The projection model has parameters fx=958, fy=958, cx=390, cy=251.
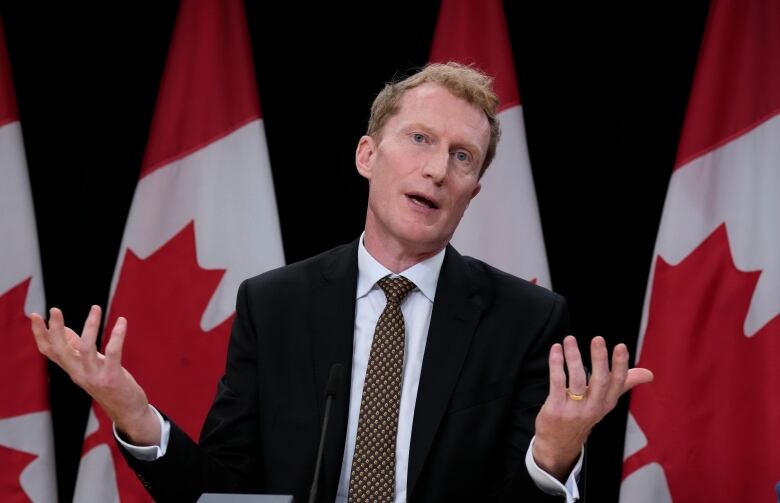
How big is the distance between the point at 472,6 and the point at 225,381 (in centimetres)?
171

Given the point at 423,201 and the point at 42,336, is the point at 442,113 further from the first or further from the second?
the point at 42,336

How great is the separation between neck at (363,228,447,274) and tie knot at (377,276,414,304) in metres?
0.04

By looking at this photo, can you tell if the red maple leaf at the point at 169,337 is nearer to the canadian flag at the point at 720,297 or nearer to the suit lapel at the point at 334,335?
the suit lapel at the point at 334,335

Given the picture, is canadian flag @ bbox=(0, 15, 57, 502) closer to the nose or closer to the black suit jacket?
the black suit jacket

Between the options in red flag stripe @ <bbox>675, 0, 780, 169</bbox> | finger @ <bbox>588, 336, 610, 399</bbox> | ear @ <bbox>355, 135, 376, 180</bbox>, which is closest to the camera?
finger @ <bbox>588, 336, 610, 399</bbox>

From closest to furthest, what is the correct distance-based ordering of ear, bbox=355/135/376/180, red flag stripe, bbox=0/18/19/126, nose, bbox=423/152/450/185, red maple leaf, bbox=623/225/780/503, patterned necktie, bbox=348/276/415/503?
1. patterned necktie, bbox=348/276/415/503
2. nose, bbox=423/152/450/185
3. ear, bbox=355/135/376/180
4. red maple leaf, bbox=623/225/780/503
5. red flag stripe, bbox=0/18/19/126

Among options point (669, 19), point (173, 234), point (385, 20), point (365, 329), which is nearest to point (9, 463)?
point (173, 234)

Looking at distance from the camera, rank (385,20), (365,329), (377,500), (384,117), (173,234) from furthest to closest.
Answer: (385,20) < (173,234) < (384,117) < (365,329) < (377,500)

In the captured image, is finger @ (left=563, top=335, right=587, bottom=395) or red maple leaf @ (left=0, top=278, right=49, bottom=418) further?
red maple leaf @ (left=0, top=278, right=49, bottom=418)

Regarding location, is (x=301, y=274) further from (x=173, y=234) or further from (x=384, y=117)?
(x=173, y=234)

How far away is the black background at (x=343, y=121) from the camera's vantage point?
3.21m

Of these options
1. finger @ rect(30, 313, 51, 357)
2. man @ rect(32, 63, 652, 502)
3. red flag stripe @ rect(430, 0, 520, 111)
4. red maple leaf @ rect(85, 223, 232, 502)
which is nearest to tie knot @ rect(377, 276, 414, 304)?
man @ rect(32, 63, 652, 502)

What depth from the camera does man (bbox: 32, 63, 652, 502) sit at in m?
1.84

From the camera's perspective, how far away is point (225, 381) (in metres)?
2.03
